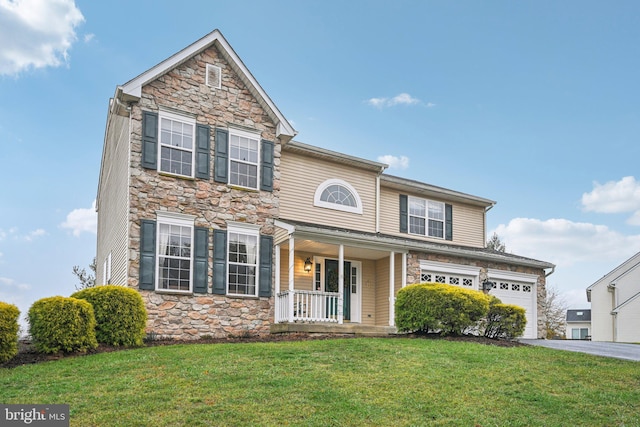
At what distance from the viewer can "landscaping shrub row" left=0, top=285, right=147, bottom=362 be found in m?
11.2

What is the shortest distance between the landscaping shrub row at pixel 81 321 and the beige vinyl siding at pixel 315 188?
5806mm

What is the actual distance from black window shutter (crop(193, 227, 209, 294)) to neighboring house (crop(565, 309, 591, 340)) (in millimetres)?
42741

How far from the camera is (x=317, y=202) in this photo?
58.6 feet

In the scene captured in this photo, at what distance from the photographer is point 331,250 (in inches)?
688

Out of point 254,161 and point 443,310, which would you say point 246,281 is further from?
point 443,310

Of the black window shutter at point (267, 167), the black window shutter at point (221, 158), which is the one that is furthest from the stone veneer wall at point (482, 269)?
the black window shutter at point (221, 158)

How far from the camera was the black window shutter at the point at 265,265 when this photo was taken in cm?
1533

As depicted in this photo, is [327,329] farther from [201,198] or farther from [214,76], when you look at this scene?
[214,76]

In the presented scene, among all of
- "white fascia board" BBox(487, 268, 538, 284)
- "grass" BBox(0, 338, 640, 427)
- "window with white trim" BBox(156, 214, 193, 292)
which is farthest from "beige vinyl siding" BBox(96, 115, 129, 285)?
"white fascia board" BBox(487, 268, 538, 284)

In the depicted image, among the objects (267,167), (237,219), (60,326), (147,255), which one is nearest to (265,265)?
(237,219)

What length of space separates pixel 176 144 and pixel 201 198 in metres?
1.49

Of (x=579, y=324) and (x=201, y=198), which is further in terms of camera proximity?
(x=579, y=324)

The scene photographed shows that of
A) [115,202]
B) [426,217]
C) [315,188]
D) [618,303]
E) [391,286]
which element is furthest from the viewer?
[618,303]

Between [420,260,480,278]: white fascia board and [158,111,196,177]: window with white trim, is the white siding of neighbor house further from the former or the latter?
[158,111,196,177]: window with white trim
